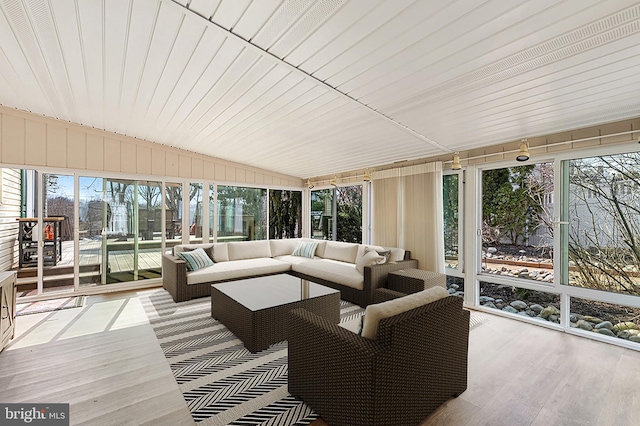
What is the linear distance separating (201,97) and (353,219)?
13.2ft

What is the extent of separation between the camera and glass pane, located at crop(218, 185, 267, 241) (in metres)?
6.28

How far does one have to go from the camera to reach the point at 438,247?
4.38m

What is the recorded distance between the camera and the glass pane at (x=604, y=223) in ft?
10.1

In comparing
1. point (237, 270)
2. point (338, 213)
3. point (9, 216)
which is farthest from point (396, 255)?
point (9, 216)

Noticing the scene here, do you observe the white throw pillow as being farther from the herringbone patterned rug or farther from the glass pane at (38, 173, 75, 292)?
the glass pane at (38, 173, 75, 292)

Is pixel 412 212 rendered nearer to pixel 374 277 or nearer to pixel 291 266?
pixel 374 277

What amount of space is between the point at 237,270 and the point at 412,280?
273 cm

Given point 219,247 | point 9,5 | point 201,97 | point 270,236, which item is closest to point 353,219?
point 270,236

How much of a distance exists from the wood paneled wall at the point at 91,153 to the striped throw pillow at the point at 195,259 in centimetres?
183

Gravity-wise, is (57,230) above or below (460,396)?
above

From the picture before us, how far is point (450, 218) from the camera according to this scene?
4.51 m

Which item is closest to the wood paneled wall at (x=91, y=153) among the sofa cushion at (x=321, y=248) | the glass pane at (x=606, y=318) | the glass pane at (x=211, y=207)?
the glass pane at (x=211, y=207)

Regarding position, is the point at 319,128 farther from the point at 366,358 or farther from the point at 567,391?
the point at 567,391

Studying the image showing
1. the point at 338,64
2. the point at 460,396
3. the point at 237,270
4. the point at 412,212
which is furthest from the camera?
the point at 412,212
